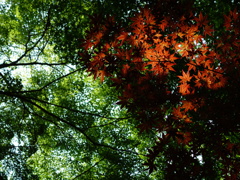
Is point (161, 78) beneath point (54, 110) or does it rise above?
beneath

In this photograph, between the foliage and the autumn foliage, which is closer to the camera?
the autumn foliage

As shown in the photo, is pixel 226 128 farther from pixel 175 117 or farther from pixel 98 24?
pixel 98 24

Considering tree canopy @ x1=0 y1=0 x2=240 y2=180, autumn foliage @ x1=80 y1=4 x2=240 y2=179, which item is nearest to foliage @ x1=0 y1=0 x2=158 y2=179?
tree canopy @ x1=0 y1=0 x2=240 y2=180

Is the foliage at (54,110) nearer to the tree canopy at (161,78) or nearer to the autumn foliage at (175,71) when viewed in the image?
the tree canopy at (161,78)

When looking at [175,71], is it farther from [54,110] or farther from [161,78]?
[54,110]

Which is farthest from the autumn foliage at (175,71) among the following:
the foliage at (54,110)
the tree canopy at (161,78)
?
the foliage at (54,110)

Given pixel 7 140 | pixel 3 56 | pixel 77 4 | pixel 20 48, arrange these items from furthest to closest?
1. pixel 20 48
2. pixel 3 56
3. pixel 77 4
4. pixel 7 140

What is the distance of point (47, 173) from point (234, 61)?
34.2ft

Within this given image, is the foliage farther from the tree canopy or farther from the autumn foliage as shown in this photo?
the autumn foliage

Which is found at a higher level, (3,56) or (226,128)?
(3,56)

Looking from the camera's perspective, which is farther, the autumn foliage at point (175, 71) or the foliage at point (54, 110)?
the foliage at point (54, 110)

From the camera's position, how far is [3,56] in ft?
29.1

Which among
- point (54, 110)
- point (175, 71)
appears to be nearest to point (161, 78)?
point (175, 71)

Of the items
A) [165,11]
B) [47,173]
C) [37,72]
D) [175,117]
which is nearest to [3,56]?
[37,72]
